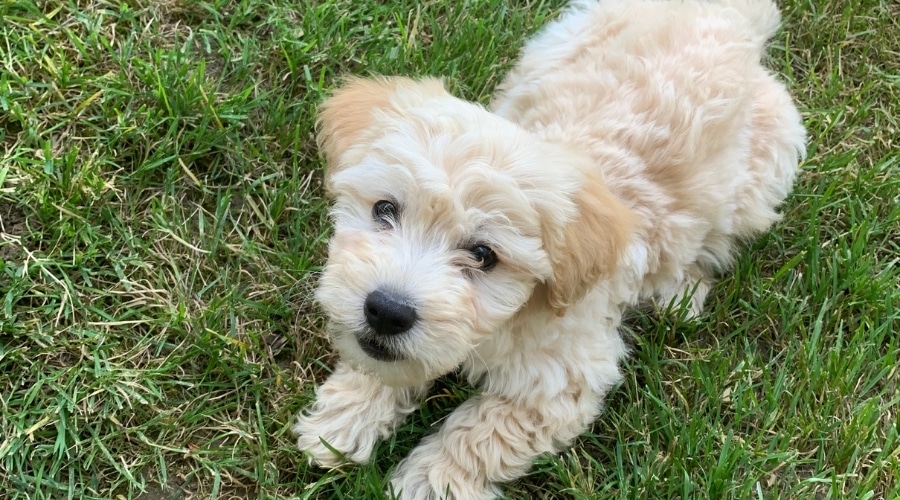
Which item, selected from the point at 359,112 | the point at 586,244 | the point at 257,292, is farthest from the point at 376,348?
the point at 257,292

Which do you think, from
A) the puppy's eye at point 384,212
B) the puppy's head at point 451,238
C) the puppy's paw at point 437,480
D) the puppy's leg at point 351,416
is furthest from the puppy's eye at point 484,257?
the puppy's paw at point 437,480

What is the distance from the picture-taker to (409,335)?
6.97ft

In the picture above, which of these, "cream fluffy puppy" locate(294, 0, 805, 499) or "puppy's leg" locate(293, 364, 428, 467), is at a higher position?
"cream fluffy puppy" locate(294, 0, 805, 499)

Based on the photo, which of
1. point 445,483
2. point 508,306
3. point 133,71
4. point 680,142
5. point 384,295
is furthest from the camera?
point 133,71

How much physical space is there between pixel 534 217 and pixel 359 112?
0.74m

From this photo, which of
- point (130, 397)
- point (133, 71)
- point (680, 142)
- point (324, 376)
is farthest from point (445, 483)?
point (133, 71)

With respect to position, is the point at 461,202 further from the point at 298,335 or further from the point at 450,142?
the point at 298,335

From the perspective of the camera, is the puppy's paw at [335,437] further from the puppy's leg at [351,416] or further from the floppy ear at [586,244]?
the floppy ear at [586,244]

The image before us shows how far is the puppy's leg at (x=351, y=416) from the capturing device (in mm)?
2670

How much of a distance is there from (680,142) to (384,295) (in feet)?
4.42

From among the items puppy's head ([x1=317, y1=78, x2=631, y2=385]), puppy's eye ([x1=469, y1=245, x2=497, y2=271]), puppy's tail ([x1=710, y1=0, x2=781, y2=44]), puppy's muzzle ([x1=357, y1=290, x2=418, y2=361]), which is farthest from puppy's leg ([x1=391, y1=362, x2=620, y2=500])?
puppy's tail ([x1=710, y1=0, x2=781, y2=44])

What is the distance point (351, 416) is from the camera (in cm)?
270

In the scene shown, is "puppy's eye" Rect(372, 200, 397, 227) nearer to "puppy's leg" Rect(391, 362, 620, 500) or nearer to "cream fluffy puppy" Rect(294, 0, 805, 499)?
"cream fluffy puppy" Rect(294, 0, 805, 499)

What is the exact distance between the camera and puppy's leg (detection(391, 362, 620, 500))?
2.60m
